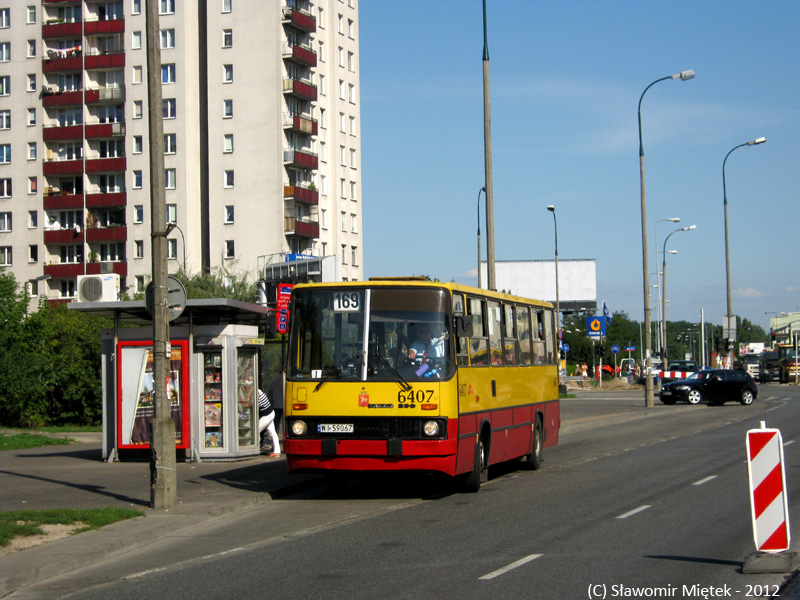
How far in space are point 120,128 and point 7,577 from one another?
248ft

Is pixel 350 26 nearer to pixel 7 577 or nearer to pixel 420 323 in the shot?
pixel 420 323

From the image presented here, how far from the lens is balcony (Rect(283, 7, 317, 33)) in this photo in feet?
259

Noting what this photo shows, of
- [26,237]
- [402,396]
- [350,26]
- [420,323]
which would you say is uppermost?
[350,26]

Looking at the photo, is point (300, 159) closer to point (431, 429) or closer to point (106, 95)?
point (106, 95)

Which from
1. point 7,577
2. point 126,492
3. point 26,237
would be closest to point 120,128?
point 26,237

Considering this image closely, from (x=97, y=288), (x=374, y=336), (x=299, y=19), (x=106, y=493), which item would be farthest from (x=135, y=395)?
(x=299, y=19)

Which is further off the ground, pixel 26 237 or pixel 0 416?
pixel 26 237

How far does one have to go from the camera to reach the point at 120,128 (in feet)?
265

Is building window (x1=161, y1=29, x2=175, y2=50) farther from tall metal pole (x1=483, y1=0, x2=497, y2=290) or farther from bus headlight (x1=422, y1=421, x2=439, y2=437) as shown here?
bus headlight (x1=422, y1=421, x2=439, y2=437)

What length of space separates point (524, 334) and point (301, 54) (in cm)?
6498

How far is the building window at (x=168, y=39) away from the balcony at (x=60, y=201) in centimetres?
1318

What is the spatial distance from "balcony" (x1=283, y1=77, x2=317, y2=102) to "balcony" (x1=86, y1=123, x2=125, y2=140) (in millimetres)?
13202

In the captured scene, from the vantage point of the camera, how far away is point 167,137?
7925 cm

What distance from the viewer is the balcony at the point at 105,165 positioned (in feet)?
264
